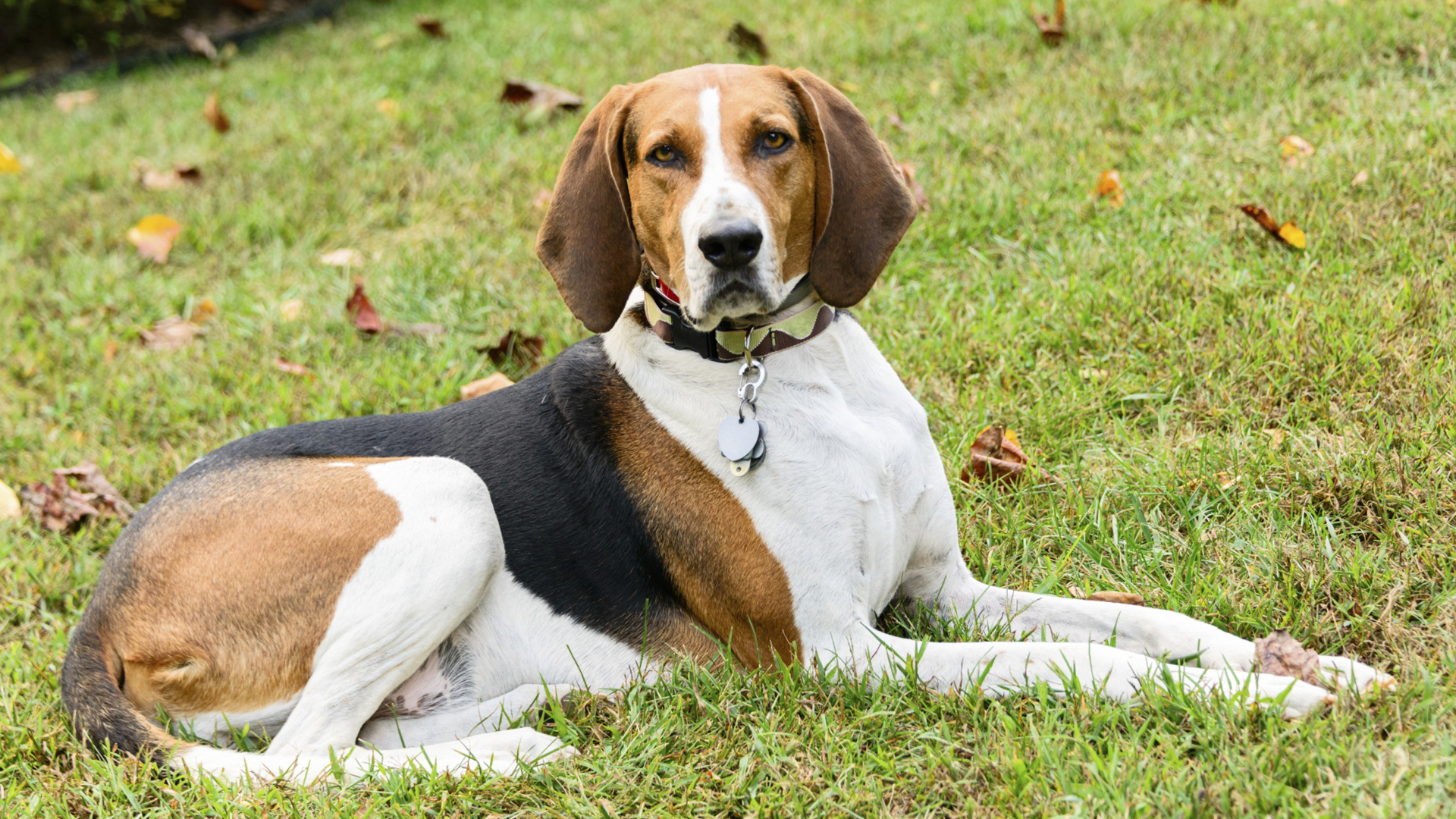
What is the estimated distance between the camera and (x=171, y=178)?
7258 millimetres

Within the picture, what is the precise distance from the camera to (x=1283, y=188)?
4805mm

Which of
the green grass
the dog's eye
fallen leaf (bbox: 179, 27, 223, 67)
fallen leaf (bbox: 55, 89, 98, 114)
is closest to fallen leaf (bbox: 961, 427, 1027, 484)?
the green grass

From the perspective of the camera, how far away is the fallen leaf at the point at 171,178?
7.18 meters

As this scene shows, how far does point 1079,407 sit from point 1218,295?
816mm

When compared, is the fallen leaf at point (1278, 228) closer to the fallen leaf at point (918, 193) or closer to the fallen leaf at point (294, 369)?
the fallen leaf at point (918, 193)

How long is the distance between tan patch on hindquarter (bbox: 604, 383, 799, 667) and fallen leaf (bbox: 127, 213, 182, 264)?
436 cm

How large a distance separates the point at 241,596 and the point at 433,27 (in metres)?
6.70

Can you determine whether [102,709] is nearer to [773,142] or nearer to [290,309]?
[773,142]

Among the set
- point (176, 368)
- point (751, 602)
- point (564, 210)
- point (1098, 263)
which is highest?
point (564, 210)

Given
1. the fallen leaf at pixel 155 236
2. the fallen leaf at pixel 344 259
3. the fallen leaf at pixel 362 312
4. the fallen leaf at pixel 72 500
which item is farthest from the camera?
the fallen leaf at pixel 155 236

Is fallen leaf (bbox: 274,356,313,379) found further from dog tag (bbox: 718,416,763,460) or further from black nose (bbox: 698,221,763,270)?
black nose (bbox: 698,221,763,270)

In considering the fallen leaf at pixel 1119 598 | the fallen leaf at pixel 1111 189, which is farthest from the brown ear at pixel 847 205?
the fallen leaf at pixel 1111 189

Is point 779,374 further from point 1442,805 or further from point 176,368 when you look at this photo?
point 176,368

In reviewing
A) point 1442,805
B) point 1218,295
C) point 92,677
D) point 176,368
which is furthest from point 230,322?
point 1442,805
